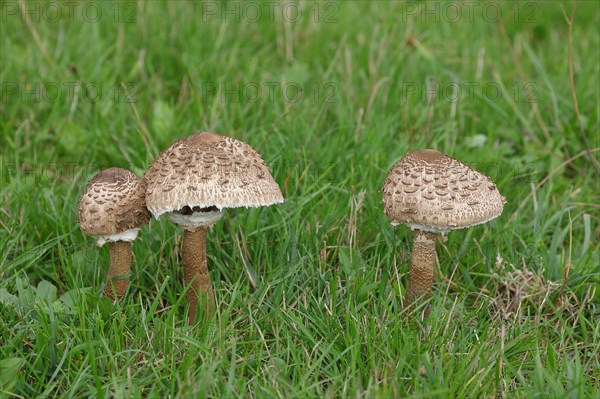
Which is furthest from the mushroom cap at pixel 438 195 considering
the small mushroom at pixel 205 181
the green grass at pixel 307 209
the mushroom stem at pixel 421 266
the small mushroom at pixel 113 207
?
the small mushroom at pixel 113 207

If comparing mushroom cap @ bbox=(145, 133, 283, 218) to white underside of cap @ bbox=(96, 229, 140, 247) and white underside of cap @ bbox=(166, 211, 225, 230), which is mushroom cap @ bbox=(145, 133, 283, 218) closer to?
white underside of cap @ bbox=(166, 211, 225, 230)

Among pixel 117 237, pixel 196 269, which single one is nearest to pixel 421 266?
pixel 196 269

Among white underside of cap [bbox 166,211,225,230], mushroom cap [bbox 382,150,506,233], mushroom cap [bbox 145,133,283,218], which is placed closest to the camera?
mushroom cap [bbox 145,133,283,218]

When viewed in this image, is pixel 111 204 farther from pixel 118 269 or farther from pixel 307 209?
pixel 307 209

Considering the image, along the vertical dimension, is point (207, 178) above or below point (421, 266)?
above

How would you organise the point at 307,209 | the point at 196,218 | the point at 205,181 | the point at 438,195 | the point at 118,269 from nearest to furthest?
the point at 205,181, the point at 438,195, the point at 196,218, the point at 118,269, the point at 307,209

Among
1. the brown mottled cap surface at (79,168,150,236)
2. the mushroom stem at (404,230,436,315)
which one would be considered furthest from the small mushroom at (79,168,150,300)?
the mushroom stem at (404,230,436,315)

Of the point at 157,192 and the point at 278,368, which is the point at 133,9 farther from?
the point at 278,368

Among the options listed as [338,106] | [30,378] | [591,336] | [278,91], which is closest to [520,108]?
[338,106]
